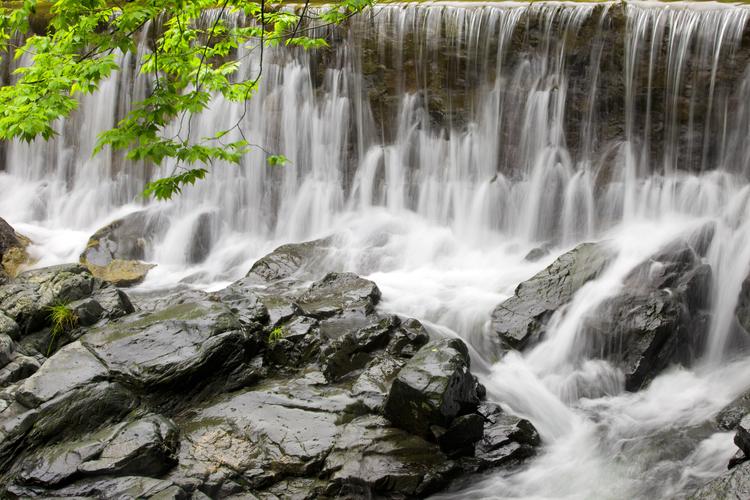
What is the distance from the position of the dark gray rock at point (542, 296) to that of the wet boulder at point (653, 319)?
543 millimetres

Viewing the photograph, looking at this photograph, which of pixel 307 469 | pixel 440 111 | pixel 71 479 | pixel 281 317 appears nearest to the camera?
pixel 71 479

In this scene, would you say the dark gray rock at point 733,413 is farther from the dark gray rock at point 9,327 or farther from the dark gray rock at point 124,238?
the dark gray rock at point 124,238

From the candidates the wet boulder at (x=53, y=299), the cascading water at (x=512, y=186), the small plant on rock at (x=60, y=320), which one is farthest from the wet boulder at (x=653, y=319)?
the small plant on rock at (x=60, y=320)

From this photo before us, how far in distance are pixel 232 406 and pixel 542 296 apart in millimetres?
4327

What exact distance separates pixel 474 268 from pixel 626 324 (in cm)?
324

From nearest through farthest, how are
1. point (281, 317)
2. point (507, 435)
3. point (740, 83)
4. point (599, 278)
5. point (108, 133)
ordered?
point (108, 133), point (507, 435), point (281, 317), point (599, 278), point (740, 83)

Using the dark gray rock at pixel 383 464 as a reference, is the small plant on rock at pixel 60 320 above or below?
above

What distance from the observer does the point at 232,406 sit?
7270 millimetres

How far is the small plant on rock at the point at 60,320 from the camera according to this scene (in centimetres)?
823

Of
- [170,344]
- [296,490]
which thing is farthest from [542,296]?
[170,344]

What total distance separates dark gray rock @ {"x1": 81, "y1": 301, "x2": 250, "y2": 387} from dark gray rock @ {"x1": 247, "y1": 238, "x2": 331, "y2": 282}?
3006mm

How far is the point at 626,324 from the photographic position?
8.52m

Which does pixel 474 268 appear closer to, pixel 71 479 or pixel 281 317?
pixel 281 317

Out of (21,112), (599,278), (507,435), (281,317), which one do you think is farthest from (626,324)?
(21,112)
